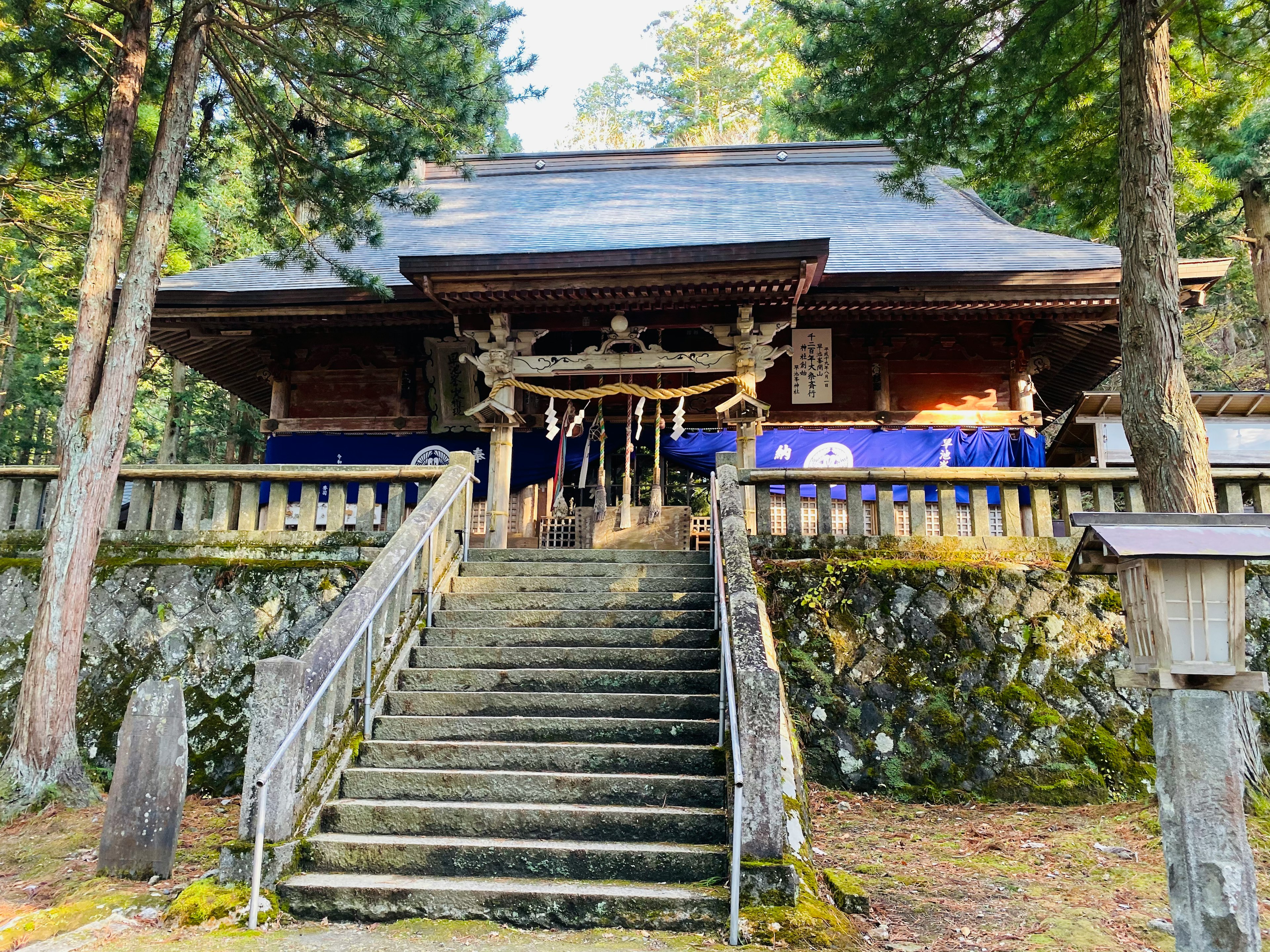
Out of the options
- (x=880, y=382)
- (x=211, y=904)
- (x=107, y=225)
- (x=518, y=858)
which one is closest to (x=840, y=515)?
(x=880, y=382)

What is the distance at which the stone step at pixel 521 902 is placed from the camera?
13.7ft

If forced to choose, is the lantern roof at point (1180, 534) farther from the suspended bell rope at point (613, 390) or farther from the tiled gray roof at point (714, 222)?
the tiled gray roof at point (714, 222)

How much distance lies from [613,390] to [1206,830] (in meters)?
7.71

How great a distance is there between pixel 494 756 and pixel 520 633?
1360 millimetres

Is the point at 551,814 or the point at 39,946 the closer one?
the point at 39,946

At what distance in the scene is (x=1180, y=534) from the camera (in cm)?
332

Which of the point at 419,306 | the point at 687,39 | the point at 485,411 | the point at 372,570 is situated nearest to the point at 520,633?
the point at 372,570

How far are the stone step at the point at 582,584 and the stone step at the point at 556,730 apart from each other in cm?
178

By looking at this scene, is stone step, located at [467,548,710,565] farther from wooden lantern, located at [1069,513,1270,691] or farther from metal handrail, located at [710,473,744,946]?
wooden lantern, located at [1069,513,1270,691]

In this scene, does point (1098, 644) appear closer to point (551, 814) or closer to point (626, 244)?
point (551, 814)

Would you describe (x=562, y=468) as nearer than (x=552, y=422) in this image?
No

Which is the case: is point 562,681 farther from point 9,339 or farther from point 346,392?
point 9,339

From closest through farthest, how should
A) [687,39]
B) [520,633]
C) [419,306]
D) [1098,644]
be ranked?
1. [520,633]
2. [1098,644]
3. [419,306]
4. [687,39]

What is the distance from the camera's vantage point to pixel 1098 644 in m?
7.14
